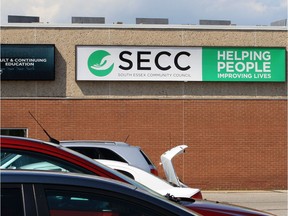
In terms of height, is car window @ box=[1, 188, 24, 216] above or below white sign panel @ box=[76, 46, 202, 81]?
below

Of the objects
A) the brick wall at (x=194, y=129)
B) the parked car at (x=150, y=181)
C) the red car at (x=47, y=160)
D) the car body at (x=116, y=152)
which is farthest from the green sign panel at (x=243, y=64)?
the red car at (x=47, y=160)

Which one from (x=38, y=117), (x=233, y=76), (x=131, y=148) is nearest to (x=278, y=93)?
(x=233, y=76)

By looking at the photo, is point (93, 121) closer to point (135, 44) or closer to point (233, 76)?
point (135, 44)

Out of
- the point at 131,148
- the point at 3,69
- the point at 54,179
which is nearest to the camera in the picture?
the point at 54,179

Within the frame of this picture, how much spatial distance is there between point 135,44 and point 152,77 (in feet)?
4.46

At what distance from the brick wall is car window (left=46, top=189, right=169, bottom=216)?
1735 centimetres

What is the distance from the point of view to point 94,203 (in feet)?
11.3

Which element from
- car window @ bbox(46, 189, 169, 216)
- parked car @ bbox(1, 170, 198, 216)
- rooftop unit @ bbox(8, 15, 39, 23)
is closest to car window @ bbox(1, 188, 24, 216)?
parked car @ bbox(1, 170, 198, 216)

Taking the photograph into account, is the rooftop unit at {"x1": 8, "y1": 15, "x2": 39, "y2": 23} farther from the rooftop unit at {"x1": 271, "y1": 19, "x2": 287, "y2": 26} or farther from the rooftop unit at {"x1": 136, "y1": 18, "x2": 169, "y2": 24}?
the rooftop unit at {"x1": 271, "y1": 19, "x2": 287, "y2": 26}

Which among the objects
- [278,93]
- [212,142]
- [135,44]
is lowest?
[212,142]

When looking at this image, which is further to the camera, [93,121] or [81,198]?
[93,121]

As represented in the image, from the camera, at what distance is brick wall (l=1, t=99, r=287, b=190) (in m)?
20.8

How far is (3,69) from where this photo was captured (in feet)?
67.8

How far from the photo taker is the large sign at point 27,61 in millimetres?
20578
